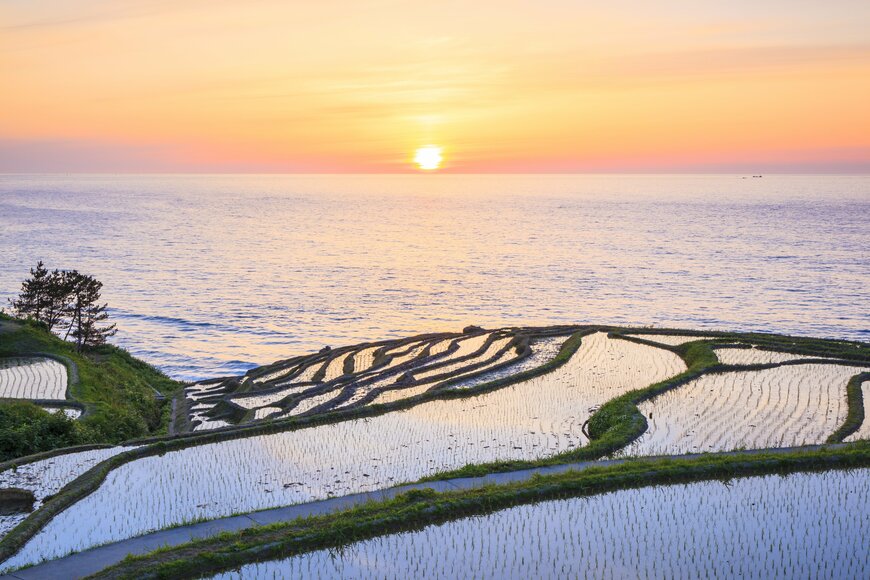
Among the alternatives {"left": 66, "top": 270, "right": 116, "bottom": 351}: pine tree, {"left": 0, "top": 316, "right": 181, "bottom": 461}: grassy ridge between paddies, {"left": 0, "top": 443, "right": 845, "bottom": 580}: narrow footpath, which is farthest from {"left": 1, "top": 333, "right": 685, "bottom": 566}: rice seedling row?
{"left": 66, "top": 270, "right": 116, "bottom": 351}: pine tree

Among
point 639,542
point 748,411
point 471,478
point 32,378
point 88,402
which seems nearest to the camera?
point 639,542

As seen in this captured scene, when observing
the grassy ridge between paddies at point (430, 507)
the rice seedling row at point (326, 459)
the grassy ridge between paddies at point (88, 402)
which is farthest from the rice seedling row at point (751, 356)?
the grassy ridge between paddies at point (88, 402)

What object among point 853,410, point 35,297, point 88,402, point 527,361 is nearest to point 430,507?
point 853,410

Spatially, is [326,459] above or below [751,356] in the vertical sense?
below

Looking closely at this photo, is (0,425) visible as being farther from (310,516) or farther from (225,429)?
(310,516)

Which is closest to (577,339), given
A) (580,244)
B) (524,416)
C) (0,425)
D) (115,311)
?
(524,416)

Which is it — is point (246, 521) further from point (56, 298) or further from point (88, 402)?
point (56, 298)
